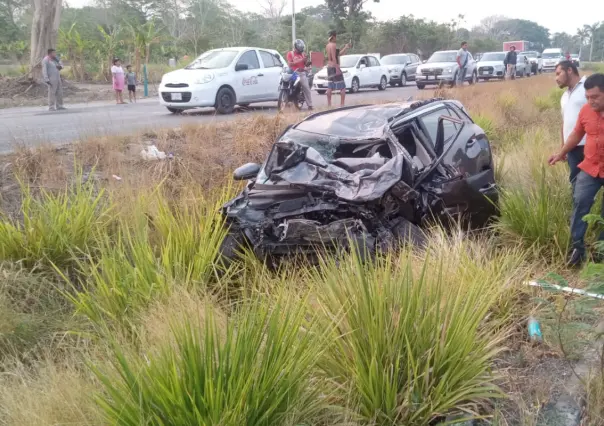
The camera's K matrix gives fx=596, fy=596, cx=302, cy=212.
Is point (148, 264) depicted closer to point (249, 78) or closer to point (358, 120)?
point (358, 120)

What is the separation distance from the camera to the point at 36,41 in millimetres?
23938

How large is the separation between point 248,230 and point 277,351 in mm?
2646

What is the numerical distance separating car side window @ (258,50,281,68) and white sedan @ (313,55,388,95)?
6.93m

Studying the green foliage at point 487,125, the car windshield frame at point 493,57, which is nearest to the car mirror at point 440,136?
the green foliage at point 487,125

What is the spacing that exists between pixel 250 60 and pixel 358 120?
10766mm

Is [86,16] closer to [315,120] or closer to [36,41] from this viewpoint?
[36,41]

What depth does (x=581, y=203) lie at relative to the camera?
18.2 ft

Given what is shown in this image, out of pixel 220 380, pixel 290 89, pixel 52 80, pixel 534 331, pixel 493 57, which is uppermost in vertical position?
pixel 493 57

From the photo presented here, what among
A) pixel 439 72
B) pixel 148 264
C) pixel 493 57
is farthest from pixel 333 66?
pixel 493 57

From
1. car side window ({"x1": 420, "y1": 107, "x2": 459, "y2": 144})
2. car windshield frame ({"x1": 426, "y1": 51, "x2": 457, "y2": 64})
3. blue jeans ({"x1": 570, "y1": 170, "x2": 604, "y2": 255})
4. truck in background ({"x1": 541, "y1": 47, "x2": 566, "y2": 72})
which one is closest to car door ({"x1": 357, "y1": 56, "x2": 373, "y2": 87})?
car windshield frame ({"x1": 426, "y1": 51, "x2": 457, "y2": 64})

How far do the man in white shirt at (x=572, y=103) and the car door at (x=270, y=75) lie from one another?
1116 centimetres

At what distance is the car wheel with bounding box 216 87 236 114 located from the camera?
15.4 meters

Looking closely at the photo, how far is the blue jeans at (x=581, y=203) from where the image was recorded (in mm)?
5535

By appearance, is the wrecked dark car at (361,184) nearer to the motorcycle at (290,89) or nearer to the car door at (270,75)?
the motorcycle at (290,89)
